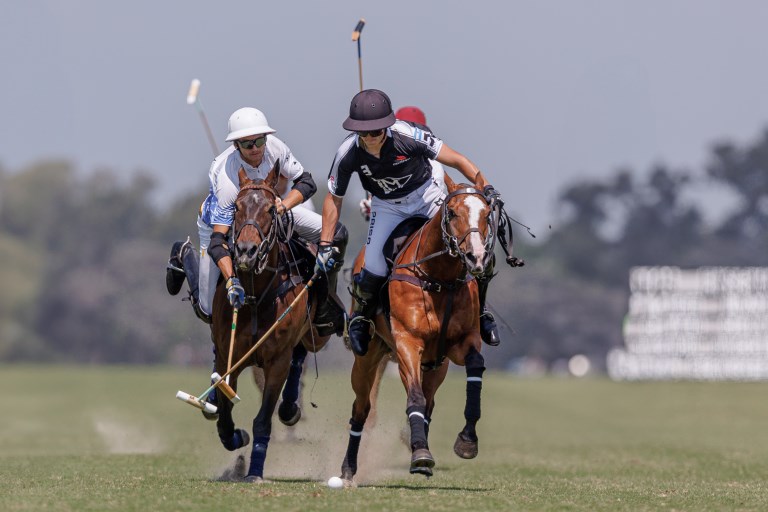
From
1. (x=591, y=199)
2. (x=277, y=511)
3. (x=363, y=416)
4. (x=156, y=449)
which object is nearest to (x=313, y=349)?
(x=363, y=416)

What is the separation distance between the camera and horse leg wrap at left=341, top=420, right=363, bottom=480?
1495 centimetres

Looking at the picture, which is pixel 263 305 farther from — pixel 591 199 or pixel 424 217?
pixel 591 199

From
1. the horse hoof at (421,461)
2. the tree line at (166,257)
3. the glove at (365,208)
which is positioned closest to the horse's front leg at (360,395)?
the horse hoof at (421,461)

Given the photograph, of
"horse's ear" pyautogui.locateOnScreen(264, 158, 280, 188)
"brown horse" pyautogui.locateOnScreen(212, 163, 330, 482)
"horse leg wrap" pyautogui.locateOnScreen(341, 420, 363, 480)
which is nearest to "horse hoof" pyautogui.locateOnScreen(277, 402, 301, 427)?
"brown horse" pyautogui.locateOnScreen(212, 163, 330, 482)

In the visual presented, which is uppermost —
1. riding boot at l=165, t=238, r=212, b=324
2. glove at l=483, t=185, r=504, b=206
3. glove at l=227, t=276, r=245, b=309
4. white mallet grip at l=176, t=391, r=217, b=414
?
glove at l=483, t=185, r=504, b=206

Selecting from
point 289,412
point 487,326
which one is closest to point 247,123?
point 487,326

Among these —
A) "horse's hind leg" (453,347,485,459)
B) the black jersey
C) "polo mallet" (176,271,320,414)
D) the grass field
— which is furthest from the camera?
the black jersey

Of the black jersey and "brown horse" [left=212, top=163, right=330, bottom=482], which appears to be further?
the black jersey

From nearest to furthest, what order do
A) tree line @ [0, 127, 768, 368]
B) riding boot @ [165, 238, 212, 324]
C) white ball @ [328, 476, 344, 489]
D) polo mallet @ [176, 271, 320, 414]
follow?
white ball @ [328, 476, 344, 489] → polo mallet @ [176, 271, 320, 414] → riding boot @ [165, 238, 212, 324] → tree line @ [0, 127, 768, 368]

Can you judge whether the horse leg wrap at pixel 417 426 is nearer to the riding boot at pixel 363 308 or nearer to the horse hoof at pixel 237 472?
the riding boot at pixel 363 308

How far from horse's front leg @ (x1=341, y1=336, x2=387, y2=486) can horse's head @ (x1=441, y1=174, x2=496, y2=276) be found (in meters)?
1.97

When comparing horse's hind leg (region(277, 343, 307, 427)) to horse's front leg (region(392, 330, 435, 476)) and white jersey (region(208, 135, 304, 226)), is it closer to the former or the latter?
white jersey (region(208, 135, 304, 226))

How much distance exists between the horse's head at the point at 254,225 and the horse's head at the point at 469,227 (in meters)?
1.59

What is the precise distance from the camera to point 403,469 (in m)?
17.7
